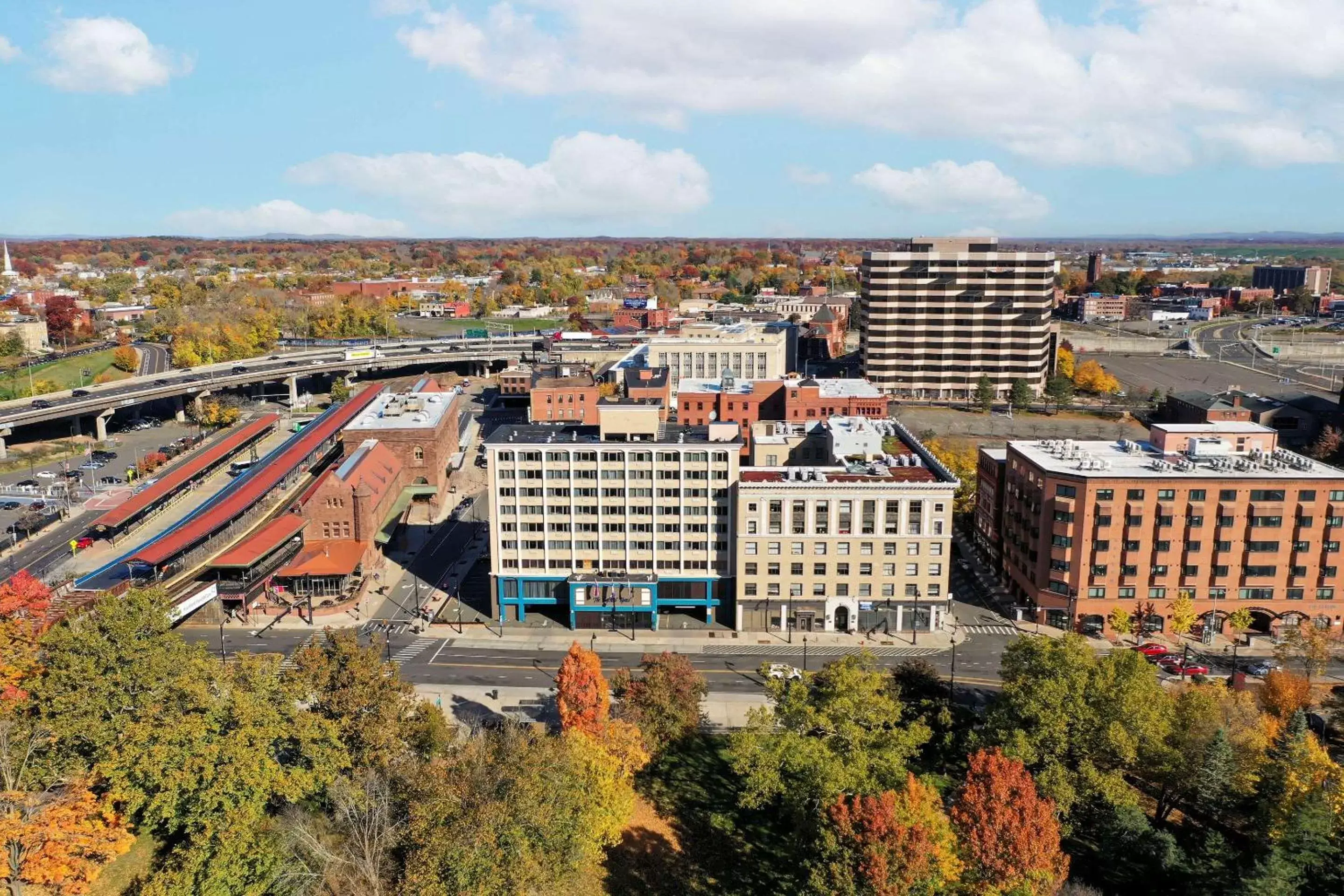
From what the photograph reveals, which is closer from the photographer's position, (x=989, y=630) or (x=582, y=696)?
(x=582, y=696)

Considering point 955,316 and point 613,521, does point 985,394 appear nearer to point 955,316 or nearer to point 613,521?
point 955,316

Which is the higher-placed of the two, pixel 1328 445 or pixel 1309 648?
pixel 1328 445

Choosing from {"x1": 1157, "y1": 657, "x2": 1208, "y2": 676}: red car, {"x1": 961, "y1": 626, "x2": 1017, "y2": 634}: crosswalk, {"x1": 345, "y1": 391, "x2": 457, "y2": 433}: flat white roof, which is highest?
{"x1": 345, "y1": 391, "x2": 457, "y2": 433}: flat white roof

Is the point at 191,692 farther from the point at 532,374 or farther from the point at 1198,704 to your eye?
the point at 532,374

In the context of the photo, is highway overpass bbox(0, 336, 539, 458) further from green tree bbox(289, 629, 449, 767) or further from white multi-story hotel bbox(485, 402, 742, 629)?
green tree bbox(289, 629, 449, 767)

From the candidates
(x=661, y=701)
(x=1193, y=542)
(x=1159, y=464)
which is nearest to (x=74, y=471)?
(x=661, y=701)

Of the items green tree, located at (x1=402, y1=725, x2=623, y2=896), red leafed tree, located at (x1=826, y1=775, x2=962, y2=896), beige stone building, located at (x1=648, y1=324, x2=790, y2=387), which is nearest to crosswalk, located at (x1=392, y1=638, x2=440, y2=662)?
green tree, located at (x1=402, y1=725, x2=623, y2=896)
